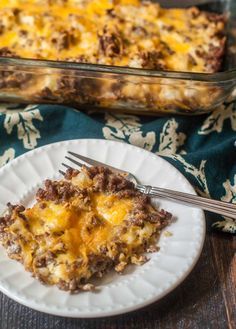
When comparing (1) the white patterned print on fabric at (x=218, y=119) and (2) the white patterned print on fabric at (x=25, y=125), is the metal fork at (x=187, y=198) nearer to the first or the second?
(2) the white patterned print on fabric at (x=25, y=125)

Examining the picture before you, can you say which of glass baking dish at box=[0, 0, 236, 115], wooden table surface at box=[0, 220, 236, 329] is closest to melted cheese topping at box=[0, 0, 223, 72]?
glass baking dish at box=[0, 0, 236, 115]

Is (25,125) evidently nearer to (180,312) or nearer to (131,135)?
(131,135)

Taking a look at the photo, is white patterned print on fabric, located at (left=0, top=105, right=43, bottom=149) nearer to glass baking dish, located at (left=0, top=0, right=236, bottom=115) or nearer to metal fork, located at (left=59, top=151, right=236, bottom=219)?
glass baking dish, located at (left=0, top=0, right=236, bottom=115)

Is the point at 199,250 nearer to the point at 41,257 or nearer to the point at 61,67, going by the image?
the point at 41,257

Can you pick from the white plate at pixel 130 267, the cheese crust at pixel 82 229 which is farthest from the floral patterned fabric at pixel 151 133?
the cheese crust at pixel 82 229

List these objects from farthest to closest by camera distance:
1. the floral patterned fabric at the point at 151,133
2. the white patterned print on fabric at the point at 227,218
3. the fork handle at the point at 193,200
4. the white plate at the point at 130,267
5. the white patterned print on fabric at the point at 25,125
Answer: the white patterned print on fabric at the point at 25,125, the floral patterned fabric at the point at 151,133, the white patterned print on fabric at the point at 227,218, the fork handle at the point at 193,200, the white plate at the point at 130,267

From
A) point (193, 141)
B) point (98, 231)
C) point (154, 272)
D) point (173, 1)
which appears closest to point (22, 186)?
point (98, 231)
